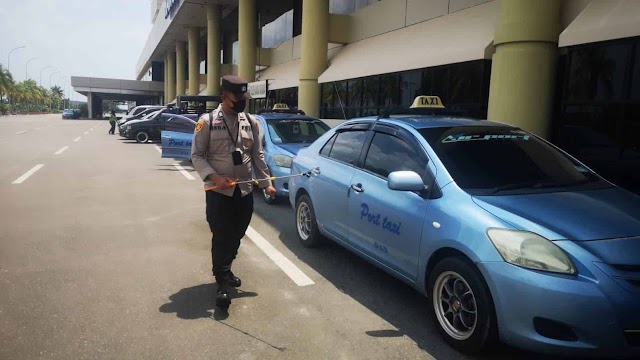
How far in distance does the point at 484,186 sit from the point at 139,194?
24.1ft

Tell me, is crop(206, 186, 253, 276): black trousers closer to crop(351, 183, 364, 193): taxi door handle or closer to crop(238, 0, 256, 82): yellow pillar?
crop(351, 183, 364, 193): taxi door handle

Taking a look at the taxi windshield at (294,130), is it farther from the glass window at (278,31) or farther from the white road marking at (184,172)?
the glass window at (278,31)

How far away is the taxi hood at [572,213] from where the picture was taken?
2943mm

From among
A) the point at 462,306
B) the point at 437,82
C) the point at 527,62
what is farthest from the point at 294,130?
the point at 462,306

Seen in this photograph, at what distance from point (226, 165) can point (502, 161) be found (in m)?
2.25

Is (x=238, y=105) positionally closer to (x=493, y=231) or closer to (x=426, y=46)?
(x=493, y=231)

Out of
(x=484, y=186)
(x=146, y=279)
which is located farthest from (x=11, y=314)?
(x=484, y=186)

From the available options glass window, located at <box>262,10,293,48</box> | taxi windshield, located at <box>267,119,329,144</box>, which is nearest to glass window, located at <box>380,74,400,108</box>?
taxi windshield, located at <box>267,119,329,144</box>

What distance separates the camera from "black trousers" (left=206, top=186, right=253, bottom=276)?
4051 mm

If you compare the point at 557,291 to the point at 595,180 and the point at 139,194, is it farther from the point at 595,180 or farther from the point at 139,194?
the point at 139,194

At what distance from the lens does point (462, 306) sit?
10.6 ft

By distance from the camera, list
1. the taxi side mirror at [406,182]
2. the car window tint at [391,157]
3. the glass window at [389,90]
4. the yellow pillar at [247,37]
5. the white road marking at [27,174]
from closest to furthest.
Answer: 1. the taxi side mirror at [406,182]
2. the car window tint at [391,157]
3. the white road marking at [27,174]
4. the glass window at [389,90]
5. the yellow pillar at [247,37]

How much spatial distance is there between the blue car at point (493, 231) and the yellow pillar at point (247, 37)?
78.1 feet

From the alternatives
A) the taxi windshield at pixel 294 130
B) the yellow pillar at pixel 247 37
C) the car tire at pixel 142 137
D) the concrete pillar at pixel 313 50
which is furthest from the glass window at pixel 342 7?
the car tire at pixel 142 137
